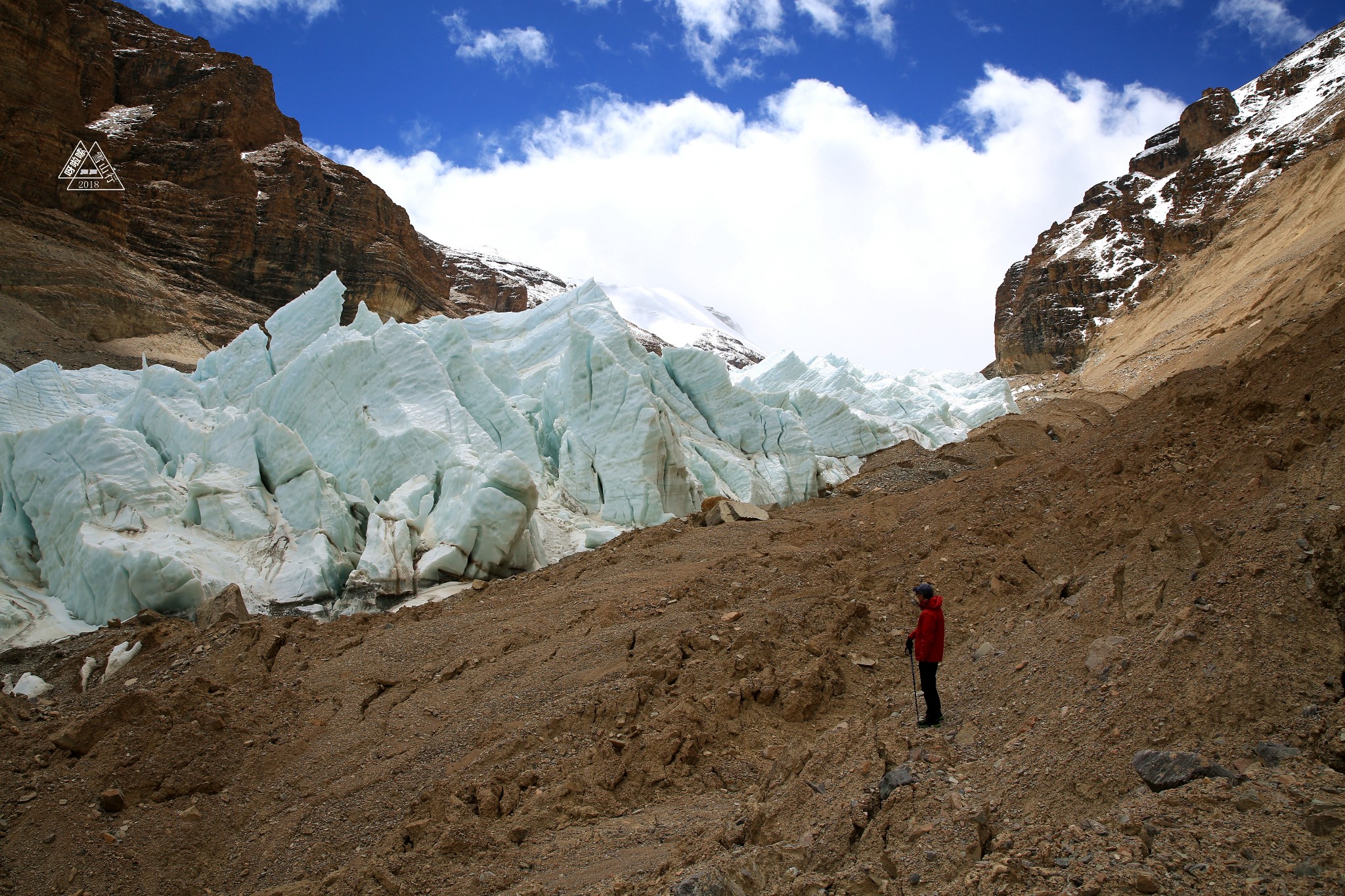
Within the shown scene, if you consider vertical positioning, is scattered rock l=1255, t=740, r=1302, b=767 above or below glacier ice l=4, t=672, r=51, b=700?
below

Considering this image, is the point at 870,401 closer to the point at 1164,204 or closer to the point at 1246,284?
the point at 1246,284

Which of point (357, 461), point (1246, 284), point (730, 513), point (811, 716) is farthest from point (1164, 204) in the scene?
point (811, 716)

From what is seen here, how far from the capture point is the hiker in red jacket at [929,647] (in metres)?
4.69

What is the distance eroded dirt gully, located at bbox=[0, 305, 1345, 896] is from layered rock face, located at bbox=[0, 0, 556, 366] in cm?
3236

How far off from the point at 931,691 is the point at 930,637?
310 millimetres

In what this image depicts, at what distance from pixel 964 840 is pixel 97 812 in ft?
18.5

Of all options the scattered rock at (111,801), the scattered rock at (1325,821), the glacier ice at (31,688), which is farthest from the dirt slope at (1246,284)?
the glacier ice at (31,688)

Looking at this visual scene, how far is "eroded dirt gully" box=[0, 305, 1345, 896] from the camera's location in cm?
319

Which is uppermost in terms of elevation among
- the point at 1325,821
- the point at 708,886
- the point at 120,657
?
the point at 120,657

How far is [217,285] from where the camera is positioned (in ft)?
149

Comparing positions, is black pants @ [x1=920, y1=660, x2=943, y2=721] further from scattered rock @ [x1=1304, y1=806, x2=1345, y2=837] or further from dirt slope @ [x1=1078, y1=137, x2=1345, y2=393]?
dirt slope @ [x1=1078, y1=137, x2=1345, y2=393]

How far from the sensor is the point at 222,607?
31.9 ft

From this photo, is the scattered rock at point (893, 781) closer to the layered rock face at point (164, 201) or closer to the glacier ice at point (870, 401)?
the glacier ice at point (870, 401)

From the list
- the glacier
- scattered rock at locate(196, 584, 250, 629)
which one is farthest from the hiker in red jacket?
the glacier
